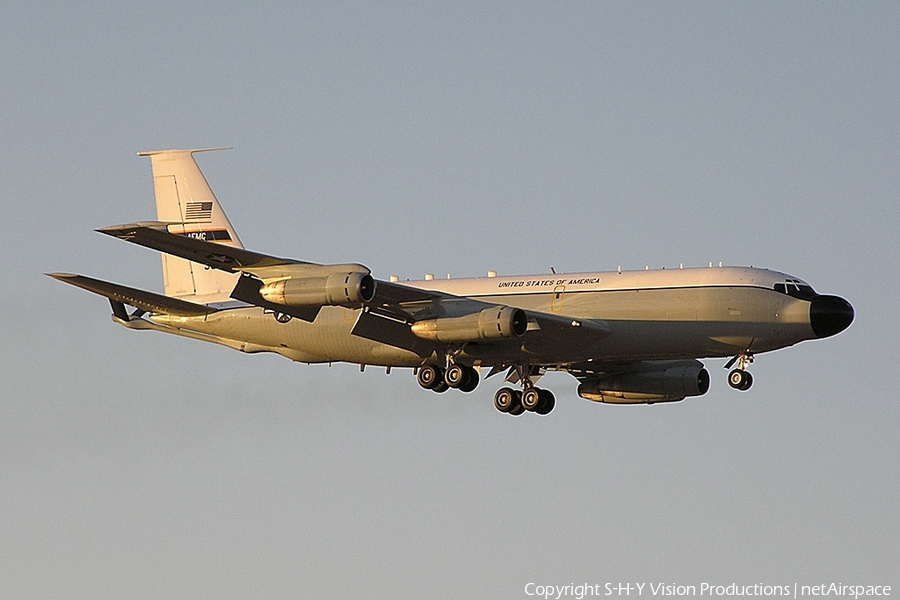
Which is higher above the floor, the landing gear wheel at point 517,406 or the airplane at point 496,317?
the airplane at point 496,317

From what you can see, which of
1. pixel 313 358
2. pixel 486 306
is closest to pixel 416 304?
pixel 486 306

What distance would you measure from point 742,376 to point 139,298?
22829 millimetres

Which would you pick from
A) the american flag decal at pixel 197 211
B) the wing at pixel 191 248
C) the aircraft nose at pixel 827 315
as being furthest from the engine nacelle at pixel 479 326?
the american flag decal at pixel 197 211

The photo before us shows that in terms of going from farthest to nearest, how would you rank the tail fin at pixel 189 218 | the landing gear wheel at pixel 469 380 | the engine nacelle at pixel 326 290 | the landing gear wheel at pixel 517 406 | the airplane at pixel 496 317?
the tail fin at pixel 189 218
the landing gear wheel at pixel 517 406
the landing gear wheel at pixel 469 380
the airplane at pixel 496 317
the engine nacelle at pixel 326 290

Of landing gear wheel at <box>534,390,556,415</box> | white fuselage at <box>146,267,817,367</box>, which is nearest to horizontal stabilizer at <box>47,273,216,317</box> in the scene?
white fuselage at <box>146,267,817,367</box>

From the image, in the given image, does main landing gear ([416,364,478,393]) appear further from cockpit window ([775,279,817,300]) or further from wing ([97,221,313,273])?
cockpit window ([775,279,817,300])

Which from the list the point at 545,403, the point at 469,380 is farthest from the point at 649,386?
the point at 469,380

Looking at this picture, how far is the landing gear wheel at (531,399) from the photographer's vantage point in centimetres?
6950

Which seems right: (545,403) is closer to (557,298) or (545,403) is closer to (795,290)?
(557,298)

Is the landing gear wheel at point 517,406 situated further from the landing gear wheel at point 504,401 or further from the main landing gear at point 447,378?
the main landing gear at point 447,378

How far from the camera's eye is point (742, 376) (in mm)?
62375

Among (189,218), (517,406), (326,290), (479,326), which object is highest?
(189,218)

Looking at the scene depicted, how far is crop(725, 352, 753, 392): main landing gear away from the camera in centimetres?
6225

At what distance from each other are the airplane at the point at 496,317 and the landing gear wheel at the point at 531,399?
56 millimetres
